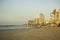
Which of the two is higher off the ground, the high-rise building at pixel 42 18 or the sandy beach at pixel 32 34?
the high-rise building at pixel 42 18

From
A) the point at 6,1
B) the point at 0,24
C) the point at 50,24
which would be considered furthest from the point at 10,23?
the point at 50,24

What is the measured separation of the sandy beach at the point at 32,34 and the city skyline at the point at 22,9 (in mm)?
87

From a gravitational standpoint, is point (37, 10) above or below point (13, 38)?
above

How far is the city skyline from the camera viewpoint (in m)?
1.15

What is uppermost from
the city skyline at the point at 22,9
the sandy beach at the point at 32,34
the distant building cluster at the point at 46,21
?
the city skyline at the point at 22,9

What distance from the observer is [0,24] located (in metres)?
1.13

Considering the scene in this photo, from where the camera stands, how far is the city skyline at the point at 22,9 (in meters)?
1.15

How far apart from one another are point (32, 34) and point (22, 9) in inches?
9.8

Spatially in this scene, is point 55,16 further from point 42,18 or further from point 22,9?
point 22,9

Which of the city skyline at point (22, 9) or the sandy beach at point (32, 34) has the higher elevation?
the city skyline at point (22, 9)

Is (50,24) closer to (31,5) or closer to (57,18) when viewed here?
(57,18)

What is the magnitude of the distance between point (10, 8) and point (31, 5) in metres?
0.20

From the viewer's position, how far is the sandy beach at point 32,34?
114 cm

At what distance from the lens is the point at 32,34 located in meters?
1.19
